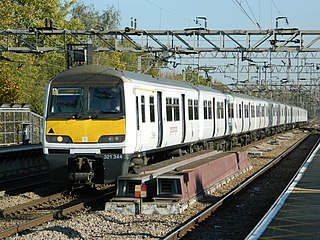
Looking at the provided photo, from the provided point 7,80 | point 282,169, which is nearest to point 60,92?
point 282,169

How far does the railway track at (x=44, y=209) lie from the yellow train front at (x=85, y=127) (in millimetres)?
579

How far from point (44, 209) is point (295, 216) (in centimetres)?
572

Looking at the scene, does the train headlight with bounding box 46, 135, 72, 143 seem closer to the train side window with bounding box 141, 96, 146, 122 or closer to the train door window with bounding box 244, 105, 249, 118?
the train side window with bounding box 141, 96, 146, 122

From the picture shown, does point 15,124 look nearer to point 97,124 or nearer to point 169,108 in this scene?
point 169,108

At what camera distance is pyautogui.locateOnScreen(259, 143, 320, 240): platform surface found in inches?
386

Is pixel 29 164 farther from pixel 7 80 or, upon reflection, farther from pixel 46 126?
pixel 7 80

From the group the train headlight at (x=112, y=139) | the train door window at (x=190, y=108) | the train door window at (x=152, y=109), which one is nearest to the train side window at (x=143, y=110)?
the train door window at (x=152, y=109)

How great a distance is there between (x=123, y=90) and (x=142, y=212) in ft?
10.6

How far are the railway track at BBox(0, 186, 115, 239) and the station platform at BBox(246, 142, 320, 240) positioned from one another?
14.2 ft

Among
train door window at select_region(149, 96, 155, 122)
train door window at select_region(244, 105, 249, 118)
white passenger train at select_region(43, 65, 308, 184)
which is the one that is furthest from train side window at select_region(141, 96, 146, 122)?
train door window at select_region(244, 105, 249, 118)

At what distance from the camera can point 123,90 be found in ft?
47.9

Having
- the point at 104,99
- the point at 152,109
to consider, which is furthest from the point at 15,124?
the point at 104,99

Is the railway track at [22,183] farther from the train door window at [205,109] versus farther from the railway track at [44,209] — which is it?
the train door window at [205,109]

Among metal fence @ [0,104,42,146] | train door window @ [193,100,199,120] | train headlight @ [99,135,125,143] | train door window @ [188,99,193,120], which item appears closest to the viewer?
train headlight @ [99,135,125,143]
